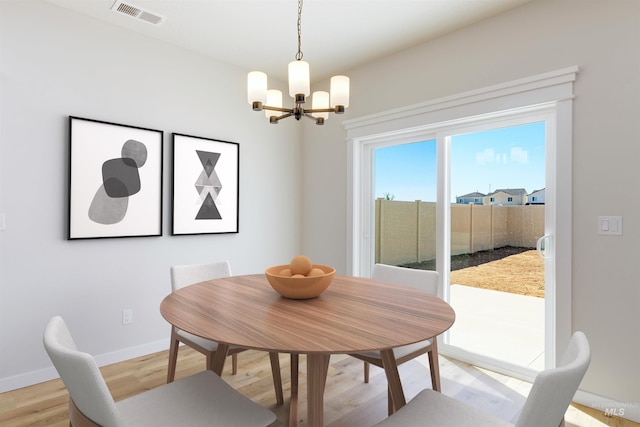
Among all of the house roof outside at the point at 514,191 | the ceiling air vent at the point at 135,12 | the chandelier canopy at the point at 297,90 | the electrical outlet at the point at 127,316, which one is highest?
the ceiling air vent at the point at 135,12

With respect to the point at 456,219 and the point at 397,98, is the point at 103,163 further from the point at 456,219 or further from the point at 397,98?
the point at 456,219

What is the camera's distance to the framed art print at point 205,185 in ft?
9.93

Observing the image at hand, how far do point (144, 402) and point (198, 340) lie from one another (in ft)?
2.10

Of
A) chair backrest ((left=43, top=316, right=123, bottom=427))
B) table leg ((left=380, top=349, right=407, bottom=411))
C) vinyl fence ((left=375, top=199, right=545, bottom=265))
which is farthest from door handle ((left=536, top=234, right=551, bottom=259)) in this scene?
chair backrest ((left=43, top=316, right=123, bottom=427))

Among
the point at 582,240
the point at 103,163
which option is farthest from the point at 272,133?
the point at 582,240

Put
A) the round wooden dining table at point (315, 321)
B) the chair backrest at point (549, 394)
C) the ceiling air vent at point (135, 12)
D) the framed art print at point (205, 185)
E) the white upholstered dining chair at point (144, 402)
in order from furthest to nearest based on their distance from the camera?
the framed art print at point (205, 185) < the ceiling air vent at point (135, 12) < the round wooden dining table at point (315, 321) < the white upholstered dining chair at point (144, 402) < the chair backrest at point (549, 394)

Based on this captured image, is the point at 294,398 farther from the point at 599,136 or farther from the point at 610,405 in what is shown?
the point at 599,136

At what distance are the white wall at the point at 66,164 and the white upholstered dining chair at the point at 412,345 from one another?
168cm

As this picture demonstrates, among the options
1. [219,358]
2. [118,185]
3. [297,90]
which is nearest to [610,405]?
[219,358]

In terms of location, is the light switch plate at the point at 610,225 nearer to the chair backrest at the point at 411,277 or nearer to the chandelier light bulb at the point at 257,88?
the chair backrest at the point at 411,277

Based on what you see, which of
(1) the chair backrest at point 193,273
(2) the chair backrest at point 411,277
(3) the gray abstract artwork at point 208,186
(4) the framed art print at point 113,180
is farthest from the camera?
(3) the gray abstract artwork at point 208,186

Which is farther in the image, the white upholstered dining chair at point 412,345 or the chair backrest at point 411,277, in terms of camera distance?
the chair backrest at point 411,277

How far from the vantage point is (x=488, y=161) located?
8.79ft

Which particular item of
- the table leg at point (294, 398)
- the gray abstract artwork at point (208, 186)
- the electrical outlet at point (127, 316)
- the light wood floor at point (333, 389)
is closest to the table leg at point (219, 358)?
the table leg at point (294, 398)
